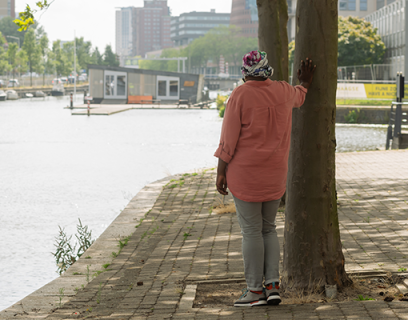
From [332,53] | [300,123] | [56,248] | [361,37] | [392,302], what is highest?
[361,37]

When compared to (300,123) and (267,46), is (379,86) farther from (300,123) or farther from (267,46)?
(300,123)

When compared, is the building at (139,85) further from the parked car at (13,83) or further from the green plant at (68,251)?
the green plant at (68,251)

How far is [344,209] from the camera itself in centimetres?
804

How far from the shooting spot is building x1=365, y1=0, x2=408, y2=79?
56.1 meters

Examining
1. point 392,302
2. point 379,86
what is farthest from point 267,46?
point 379,86

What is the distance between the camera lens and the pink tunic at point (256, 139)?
3893 millimetres

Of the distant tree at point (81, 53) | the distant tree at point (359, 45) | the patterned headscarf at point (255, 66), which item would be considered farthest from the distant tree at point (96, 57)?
the patterned headscarf at point (255, 66)

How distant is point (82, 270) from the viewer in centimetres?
596

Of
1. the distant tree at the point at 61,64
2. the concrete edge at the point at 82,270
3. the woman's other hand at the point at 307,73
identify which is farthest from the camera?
the distant tree at the point at 61,64

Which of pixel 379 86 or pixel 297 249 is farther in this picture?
pixel 379 86

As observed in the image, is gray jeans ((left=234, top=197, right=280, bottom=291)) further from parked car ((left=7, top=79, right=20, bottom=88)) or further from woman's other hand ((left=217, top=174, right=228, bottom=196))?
parked car ((left=7, top=79, right=20, bottom=88))

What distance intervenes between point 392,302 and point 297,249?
2.67 feet

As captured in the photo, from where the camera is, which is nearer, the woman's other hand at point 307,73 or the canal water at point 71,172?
the woman's other hand at point 307,73

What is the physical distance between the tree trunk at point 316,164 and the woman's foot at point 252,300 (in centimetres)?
39
